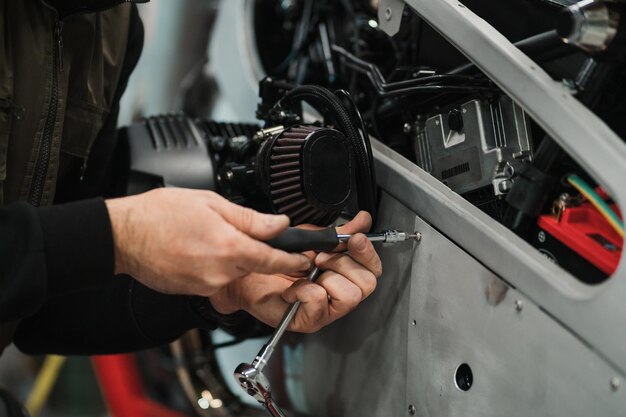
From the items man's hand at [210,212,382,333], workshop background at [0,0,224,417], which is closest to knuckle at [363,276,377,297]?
man's hand at [210,212,382,333]

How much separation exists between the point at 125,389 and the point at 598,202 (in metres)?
1.24

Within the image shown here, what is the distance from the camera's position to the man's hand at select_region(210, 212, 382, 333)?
31.7 inches

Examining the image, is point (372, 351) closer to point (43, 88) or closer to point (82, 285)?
point (82, 285)

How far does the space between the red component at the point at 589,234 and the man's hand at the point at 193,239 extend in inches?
10.8

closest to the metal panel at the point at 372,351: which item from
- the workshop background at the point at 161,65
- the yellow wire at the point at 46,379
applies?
the workshop background at the point at 161,65

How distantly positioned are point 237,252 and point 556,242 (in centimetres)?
34

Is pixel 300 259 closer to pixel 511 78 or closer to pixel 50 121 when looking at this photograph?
pixel 511 78

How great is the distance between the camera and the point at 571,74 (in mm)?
763

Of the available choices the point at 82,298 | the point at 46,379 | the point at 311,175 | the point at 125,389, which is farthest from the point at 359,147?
the point at 46,379

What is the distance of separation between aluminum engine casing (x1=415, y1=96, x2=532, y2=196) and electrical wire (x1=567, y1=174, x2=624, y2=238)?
8cm

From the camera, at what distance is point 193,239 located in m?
0.69

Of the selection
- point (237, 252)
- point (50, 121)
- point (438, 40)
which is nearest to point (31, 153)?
point (50, 121)

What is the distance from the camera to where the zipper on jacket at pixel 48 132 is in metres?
0.97

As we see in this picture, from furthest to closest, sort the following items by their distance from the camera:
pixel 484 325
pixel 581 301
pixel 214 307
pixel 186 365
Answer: pixel 186 365, pixel 214 307, pixel 484 325, pixel 581 301
